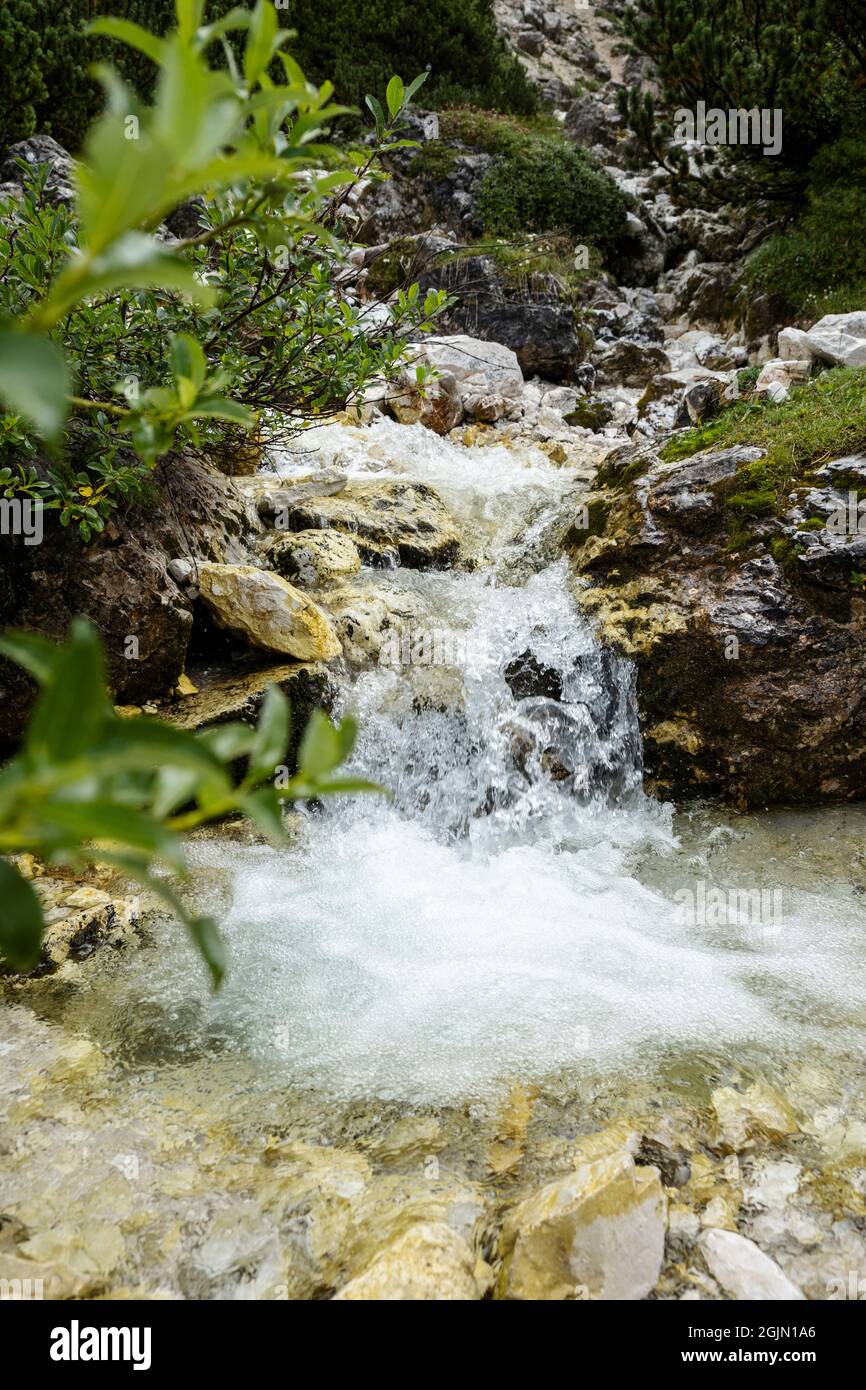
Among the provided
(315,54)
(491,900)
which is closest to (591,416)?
(491,900)

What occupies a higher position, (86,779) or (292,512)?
(292,512)

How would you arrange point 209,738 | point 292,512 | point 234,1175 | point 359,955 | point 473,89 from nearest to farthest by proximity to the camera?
point 209,738 < point 234,1175 < point 359,955 < point 292,512 < point 473,89

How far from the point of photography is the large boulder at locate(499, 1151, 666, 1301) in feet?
5.95

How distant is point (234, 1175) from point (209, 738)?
203cm

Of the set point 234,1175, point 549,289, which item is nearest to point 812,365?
point 549,289

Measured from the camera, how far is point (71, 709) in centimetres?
57

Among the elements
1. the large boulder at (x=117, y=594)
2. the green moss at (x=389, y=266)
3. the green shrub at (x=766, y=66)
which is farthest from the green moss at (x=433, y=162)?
the large boulder at (x=117, y=594)

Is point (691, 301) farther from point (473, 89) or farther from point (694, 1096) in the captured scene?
point (694, 1096)

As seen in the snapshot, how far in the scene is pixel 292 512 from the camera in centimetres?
708

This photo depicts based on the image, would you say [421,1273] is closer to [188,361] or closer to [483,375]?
[188,361]

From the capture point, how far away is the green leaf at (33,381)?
561 millimetres

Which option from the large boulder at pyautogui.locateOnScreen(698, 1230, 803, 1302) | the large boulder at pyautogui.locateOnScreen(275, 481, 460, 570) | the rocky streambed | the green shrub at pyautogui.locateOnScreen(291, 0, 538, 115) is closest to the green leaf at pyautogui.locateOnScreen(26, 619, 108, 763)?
the rocky streambed

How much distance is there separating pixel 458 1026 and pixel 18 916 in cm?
264

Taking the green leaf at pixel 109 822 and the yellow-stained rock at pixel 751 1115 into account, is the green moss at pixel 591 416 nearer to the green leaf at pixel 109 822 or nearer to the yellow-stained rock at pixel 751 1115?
the yellow-stained rock at pixel 751 1115
